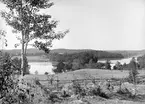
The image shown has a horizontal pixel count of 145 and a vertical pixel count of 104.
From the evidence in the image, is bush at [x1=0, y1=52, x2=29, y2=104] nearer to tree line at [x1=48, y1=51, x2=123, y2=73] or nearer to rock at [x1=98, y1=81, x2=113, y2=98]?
rock at [x1=98, y1=81, x2=113, y2=98]

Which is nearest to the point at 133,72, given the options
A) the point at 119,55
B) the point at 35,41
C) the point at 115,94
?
the point at 115,94

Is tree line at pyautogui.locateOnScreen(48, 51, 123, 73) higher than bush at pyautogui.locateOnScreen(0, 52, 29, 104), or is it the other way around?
bush at pyautogui.locateOnScreen(0, 52, 29, 104)

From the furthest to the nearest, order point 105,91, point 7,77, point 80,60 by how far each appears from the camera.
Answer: point 80,60 → point 105,91 → point 7,77

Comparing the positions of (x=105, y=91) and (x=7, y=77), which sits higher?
(x=7, y=77)

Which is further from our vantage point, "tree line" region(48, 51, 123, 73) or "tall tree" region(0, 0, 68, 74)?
"tree line" region(48, 51, 123, 73)

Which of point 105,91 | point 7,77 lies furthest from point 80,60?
point 7,77

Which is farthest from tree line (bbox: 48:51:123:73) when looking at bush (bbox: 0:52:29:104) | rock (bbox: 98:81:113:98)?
bush (bbox: 0:52:29:104)

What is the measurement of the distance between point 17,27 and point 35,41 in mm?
1247

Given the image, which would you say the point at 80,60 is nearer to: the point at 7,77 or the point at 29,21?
the point at 29,21

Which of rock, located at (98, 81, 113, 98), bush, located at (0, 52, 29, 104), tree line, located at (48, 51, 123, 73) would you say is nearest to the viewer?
bush, located at (0, 52, 29, 104)

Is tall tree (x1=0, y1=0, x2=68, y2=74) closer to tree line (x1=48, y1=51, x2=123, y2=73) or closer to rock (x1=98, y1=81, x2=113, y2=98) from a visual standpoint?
rock (x1=98, y1=81, x2=113, y2=98)

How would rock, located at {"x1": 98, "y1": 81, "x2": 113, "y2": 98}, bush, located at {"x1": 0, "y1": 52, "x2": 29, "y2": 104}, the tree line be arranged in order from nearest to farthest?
bush, located at {"x1": 0, "y1": 52, "x2": 29, "y2": 104}
rock, located at {"x1": 98, "y1": 81, "x2": 113, "y2": 98}
the tree line

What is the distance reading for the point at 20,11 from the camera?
14.5 metres

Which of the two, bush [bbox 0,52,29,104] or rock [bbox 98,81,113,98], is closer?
bush [bbox 0,52,29,104]
